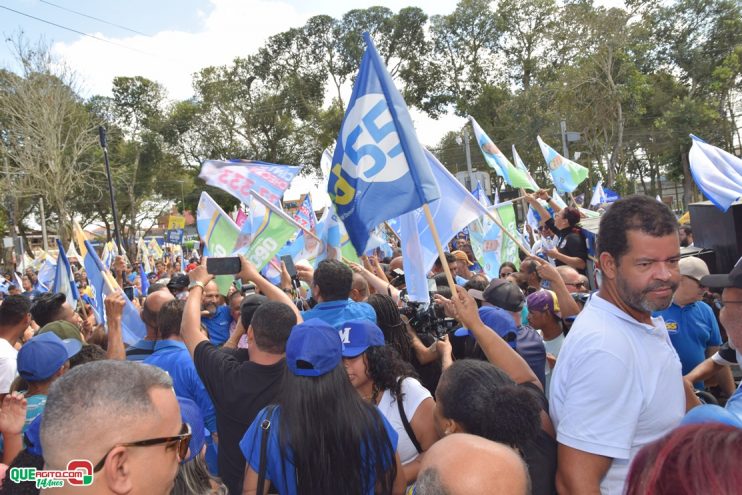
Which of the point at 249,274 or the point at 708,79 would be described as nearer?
the point at 249,274

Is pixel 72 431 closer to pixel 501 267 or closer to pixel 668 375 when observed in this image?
pixel 668 375

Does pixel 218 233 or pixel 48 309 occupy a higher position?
pixel 218 233

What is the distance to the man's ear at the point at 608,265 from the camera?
2.33 m

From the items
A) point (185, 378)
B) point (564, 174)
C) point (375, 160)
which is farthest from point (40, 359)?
point (564, 174)

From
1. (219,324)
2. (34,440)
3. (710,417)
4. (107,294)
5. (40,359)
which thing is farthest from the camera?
(219,324)

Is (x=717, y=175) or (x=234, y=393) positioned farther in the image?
(x=717, y=175)

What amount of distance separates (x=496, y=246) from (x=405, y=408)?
5.50 m

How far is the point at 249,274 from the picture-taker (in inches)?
152

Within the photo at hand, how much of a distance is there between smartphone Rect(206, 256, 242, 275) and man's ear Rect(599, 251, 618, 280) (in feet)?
7.77

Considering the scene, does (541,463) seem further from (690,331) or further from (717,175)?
(717,175)

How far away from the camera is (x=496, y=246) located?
809 cm

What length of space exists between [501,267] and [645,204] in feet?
21.2

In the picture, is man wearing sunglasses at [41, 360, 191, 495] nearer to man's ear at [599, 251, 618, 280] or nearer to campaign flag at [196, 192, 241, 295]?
man's ear at [599, 251, 618, 280]

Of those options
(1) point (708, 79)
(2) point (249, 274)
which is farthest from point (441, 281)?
(1) point (708, 79)
